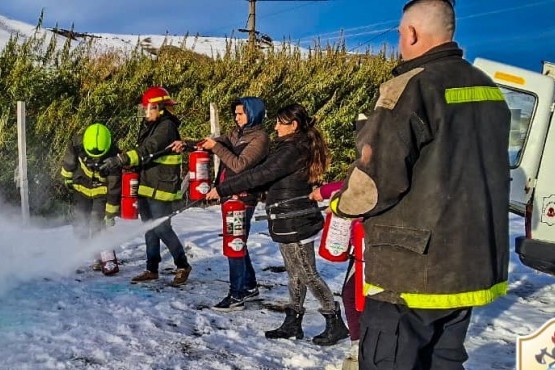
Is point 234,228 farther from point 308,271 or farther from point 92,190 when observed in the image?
point 92,190

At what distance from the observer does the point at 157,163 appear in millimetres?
6277

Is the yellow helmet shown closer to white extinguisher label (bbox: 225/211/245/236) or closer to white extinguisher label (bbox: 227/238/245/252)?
white extinguisher label (bbox: 225/211/245/236)

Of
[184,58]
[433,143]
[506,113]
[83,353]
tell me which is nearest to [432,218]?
[433,143]

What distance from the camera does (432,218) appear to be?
8.18 feet

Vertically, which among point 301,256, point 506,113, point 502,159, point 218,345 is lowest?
point 218,345

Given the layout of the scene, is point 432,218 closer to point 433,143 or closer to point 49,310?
point 433,143

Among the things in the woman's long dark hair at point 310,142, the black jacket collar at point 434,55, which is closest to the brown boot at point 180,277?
the woman's long dark hair at point 310,142

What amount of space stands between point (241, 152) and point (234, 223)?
2.21 ft

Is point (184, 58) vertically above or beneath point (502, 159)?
above

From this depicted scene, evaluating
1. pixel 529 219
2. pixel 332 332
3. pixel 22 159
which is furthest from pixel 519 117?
pixel 22 159

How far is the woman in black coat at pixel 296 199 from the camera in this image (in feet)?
15.6

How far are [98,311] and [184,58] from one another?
27.3ft

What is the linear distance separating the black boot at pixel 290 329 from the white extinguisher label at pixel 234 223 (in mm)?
981

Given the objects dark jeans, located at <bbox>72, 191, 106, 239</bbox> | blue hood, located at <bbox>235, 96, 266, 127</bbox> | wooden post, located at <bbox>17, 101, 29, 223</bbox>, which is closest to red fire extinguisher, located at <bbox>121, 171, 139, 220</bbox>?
dark jeans, located at <bbox>72, 191, 106, 239</bbox>
